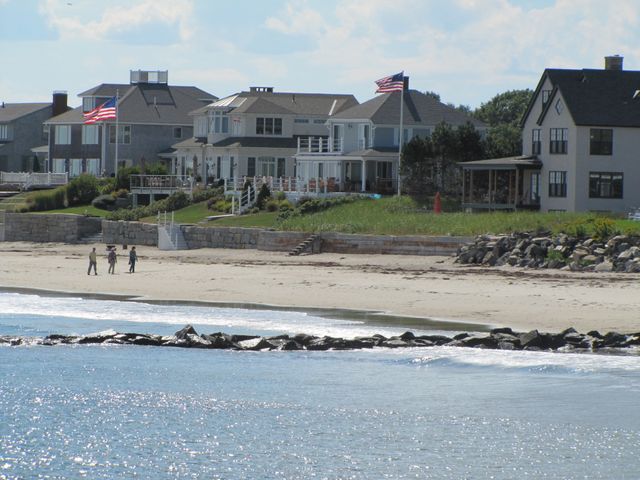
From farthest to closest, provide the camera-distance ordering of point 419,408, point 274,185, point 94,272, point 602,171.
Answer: point 274,185 → point 602,171 → point 94,272 → point 419,408

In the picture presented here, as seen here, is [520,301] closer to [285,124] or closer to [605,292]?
[605,292]

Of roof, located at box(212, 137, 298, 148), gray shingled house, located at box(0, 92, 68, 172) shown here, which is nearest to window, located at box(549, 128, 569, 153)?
roof, located at box(212, 137, 298, 148)

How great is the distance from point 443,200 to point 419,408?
122 ft

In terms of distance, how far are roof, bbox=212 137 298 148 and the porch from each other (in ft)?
58.1

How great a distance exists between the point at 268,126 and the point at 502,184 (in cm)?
2110

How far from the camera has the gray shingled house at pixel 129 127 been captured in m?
92.3

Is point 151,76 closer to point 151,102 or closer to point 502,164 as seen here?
point 151,102

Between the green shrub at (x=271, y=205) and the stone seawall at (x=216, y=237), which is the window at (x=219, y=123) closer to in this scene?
the stone seawall at (x=216, y=237)

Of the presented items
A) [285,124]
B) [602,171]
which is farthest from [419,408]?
[285,124]

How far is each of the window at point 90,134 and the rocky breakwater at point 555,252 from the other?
163 ft

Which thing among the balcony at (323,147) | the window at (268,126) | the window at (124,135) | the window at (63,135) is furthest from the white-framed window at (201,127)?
the window at (63,135)

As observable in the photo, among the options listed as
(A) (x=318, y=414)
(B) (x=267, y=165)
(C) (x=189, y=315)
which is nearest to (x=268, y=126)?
(B) (x=267, y=165)

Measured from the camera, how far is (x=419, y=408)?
2650 centimetres

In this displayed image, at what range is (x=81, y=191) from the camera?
252ft
